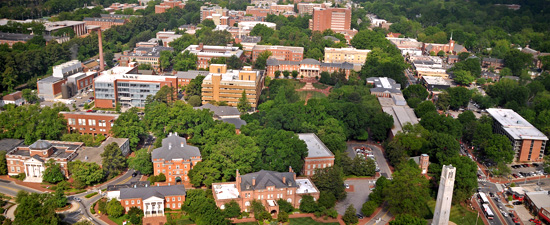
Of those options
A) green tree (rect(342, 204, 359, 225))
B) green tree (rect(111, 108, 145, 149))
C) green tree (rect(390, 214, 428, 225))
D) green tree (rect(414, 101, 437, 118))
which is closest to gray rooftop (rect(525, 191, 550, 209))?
green tree (rect(390, 214, 428, 225))

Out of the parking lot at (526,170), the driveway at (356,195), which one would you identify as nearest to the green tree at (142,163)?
the driveway at (356,195)

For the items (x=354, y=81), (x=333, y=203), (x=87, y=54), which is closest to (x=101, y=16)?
(x=87, y=54)

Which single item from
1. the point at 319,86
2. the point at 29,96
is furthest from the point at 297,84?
the point at 29,96

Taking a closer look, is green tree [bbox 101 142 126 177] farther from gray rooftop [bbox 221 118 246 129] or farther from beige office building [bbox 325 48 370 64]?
beige office building [bbox 325 48 370 64]

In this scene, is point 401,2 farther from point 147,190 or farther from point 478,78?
point 147,190

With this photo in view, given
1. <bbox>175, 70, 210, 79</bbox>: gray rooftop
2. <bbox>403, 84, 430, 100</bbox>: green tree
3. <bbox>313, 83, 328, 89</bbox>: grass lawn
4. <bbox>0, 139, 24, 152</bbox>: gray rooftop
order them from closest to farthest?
<bbox>0, 139, 24, 152</bbox>: gray rooftop
<bbox>403, 84, 430, 100</bbox>: green tree
<bbox>175, 70, 210, 79</bbox>: gray rooftop
<bbox>313, 83, 328, 89</bbox>: grass lawn

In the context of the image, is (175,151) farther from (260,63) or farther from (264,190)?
(260,63)
